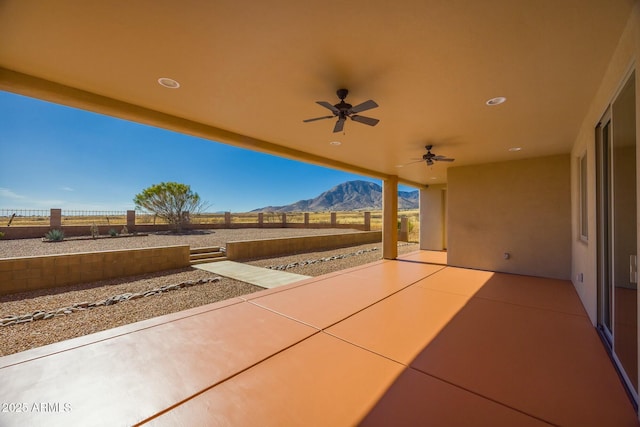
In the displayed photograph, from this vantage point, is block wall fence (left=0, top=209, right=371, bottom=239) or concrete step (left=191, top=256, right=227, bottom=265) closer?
concrete step (left=191, top=256, right=227, bottom=265)

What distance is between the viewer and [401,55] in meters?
2.08

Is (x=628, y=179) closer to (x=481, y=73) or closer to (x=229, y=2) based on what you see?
(x=481, y=73)

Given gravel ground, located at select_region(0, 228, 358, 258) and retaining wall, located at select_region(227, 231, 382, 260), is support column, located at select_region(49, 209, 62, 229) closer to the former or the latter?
gravel ground, located at select_region(0, 228, 358, 258)

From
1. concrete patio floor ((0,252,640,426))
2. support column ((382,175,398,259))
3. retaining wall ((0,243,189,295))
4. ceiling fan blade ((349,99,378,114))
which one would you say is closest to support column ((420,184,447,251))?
support column ((382,175,398,259))

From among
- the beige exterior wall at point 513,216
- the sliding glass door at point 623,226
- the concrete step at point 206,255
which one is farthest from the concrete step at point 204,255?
the sliding glass door at point 623,226

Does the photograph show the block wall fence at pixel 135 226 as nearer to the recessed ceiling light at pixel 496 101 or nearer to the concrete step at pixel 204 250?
the concrete step at pixel 204 250

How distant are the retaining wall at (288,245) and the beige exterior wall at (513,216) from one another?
15.4 feet

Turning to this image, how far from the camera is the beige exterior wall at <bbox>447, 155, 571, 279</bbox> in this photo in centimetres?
502

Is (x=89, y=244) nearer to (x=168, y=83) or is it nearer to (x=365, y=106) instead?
(x=168, y=83)

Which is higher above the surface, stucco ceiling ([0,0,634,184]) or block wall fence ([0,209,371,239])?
stucco ceiling ([0,0,634,184])

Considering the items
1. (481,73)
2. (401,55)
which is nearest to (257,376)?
(401,55)

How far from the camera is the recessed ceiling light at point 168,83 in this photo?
247cm

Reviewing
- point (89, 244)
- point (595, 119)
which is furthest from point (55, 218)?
point (595, 119)

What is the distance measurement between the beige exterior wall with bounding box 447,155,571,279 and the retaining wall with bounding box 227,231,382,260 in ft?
15.4
